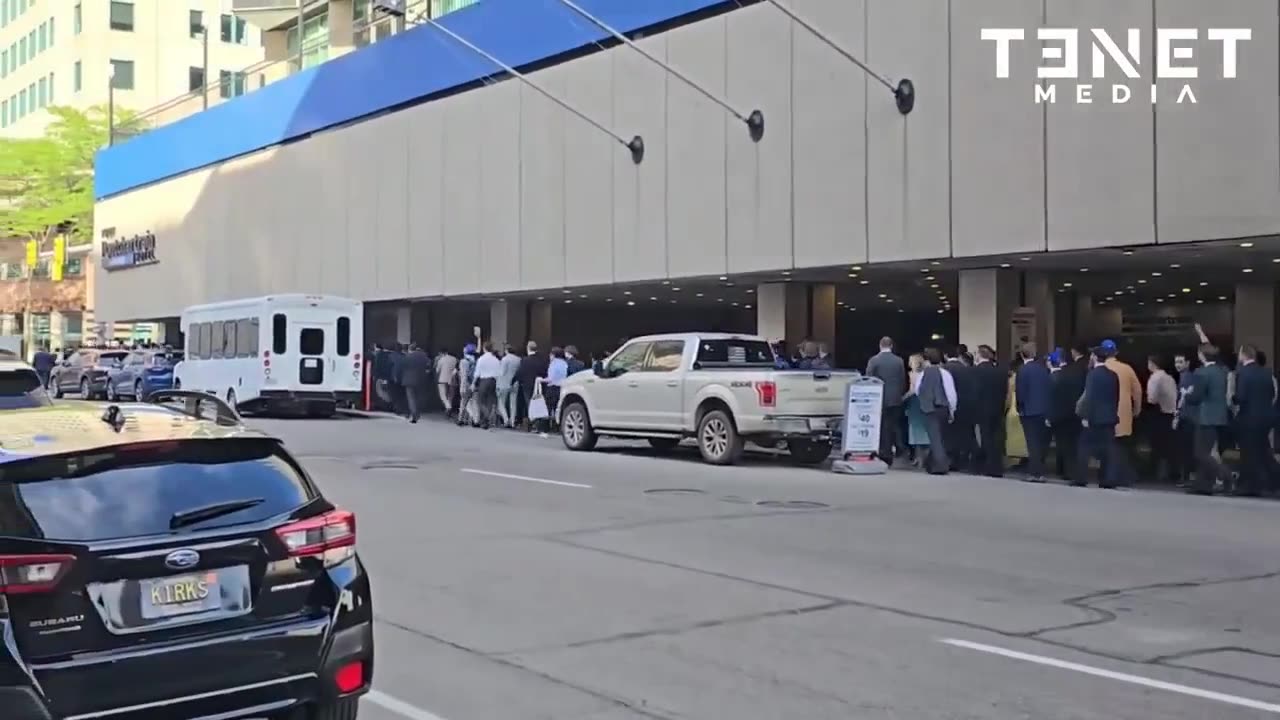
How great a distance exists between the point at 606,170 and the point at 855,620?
2157cm

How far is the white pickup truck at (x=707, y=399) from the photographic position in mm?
19547

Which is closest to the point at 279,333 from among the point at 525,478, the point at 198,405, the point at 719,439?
the point at 719,439

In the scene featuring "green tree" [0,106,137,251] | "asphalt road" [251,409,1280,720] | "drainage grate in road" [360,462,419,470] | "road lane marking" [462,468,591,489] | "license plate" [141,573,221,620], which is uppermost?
"green tree" [0,106,137,251]

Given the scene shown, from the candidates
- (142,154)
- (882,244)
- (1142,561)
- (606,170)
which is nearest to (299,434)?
(606,170)

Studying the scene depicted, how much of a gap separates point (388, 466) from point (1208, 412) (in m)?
11.2

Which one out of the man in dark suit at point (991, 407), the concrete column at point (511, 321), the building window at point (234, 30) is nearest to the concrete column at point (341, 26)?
the concrete column at point (511, 321)

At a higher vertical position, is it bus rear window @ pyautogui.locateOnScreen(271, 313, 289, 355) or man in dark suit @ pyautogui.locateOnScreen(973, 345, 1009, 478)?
bus rear window @ pyautogui.locateOnScreen(271, 313, 289, 355)

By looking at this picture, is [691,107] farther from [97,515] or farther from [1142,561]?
[97,515]

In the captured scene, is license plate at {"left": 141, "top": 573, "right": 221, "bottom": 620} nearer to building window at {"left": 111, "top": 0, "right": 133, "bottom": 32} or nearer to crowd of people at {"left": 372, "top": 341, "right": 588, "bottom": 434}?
crowd of people at {"left": 372, "top": 341, "right": 588, "bottom": 434}

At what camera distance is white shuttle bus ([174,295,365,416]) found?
31172 mm

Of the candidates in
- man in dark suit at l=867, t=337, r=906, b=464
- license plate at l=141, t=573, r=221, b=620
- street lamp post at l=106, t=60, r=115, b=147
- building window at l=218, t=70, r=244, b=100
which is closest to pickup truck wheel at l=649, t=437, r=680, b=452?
man in dark suit at l=867, t=337, r=906, b=464

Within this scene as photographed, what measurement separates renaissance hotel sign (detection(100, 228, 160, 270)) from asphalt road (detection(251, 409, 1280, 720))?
40.3 m

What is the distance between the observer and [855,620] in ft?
28.3

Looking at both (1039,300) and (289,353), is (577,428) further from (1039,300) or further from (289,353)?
(289,353)
